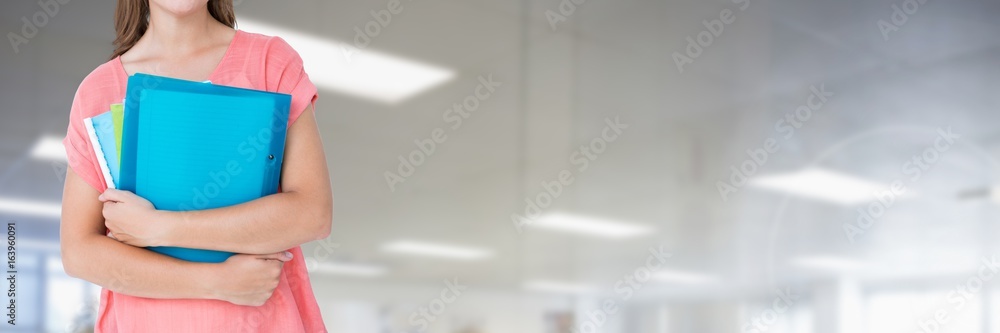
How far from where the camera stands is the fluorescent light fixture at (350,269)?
3846 millimetres

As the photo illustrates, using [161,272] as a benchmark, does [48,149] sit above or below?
above

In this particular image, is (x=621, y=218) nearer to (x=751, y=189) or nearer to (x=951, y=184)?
(x=751, y=189)

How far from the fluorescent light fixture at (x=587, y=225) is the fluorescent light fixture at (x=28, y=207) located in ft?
7.24

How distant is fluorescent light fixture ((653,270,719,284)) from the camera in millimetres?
4734

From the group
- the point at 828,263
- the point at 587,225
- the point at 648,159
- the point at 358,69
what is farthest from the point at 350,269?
the point at 828,263

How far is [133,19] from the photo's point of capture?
984mm

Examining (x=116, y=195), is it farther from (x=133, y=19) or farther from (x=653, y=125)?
(x=653, y=125)

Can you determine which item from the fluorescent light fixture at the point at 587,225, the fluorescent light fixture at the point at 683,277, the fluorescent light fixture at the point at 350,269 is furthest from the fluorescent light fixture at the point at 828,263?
the fluorescent light fixture at the point at 350,269

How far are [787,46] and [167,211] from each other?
4.76m

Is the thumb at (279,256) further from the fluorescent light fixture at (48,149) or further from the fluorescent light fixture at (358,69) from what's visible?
the fluorescent light fixture at (358,69)

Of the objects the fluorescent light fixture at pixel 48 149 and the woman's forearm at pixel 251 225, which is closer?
the woman's forearm at pixel 251 225

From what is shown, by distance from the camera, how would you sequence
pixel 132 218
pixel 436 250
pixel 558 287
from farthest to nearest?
pixel 558 287 < pixel 436 250 < pixel 132 218

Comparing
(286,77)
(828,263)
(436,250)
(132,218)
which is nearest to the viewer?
(132,218)

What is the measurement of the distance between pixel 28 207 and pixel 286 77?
9.32 ft
